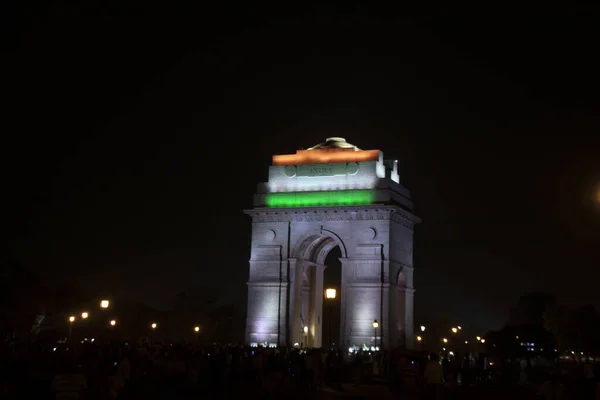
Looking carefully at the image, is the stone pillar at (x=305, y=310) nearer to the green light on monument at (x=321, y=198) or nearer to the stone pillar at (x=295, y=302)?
the stone pillar at (x=295, y=302)

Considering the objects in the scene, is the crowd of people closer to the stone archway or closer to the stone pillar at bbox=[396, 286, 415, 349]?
the stone archway

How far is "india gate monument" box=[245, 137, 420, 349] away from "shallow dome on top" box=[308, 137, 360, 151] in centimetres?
7

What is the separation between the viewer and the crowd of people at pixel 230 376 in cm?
2023

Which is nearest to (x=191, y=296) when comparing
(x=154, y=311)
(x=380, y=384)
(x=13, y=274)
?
(x=154, y=311)

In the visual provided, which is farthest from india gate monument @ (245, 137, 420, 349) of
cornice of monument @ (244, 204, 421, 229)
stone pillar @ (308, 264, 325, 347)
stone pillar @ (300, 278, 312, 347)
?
stone pillar @ (308, 264, 325, 347)

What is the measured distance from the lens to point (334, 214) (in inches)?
2040

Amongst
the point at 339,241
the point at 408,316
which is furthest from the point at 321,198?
the point at 408,316

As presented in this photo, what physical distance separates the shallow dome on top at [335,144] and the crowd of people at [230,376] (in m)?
18.2

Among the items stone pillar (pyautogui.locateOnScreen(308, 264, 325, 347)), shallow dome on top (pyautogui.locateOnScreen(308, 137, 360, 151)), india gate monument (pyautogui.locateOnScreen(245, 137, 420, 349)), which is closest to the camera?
india gate monument (pyautogui.locateOnScreen(245, 137, 420, 349))

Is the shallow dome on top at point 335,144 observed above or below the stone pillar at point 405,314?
above

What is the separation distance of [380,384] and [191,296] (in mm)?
76813

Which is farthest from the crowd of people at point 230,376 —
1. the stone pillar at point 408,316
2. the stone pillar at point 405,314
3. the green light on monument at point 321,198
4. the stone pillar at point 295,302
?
the stone pillar at point 408,316

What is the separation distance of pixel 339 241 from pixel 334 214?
5.36 ft

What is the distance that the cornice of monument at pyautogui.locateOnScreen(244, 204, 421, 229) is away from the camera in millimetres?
50781
